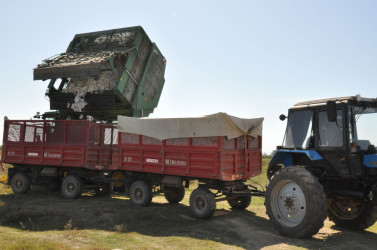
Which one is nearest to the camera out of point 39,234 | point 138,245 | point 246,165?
point 138,245

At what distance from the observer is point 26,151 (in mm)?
12633

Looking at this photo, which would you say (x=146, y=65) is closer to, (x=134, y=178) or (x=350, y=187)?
(x=134, y=178)

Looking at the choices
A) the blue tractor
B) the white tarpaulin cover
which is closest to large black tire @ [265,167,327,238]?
the blue tractor

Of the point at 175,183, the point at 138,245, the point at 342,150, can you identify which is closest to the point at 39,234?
the point at 138,245

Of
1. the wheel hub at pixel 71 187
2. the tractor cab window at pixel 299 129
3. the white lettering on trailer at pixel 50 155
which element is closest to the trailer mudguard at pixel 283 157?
the tractor cab window at pixel 299 129

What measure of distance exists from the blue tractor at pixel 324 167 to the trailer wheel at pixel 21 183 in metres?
10.1

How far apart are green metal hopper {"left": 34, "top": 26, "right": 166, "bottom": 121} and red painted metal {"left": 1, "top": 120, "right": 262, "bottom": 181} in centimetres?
127

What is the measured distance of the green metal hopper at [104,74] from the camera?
40.1 ft

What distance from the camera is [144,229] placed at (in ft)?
24.7

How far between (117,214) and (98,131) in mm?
4235

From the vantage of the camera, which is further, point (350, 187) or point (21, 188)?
point (21, 188)

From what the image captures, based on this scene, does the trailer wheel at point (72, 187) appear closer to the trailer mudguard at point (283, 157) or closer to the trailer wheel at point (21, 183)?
the trailer wheel at point (21, 183)

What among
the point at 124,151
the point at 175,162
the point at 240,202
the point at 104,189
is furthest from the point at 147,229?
the point at 104,189

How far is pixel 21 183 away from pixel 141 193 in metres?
5.88
